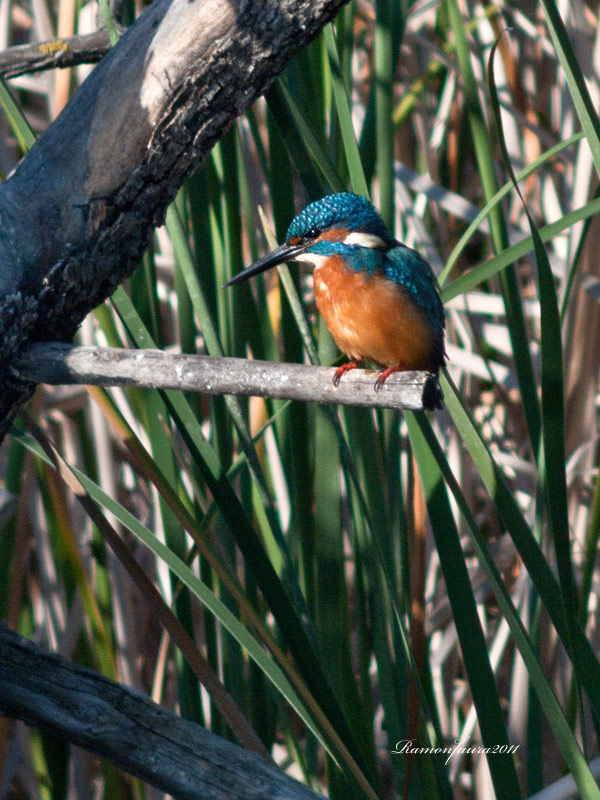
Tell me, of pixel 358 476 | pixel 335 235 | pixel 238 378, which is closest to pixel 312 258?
pixel 335 235

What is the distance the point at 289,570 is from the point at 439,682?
80 centimetres

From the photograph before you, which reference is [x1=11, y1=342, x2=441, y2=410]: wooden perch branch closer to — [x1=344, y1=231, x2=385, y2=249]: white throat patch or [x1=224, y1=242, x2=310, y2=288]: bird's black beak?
[x1=224, y1=242, x2=310, y2=288]: bird's black beak

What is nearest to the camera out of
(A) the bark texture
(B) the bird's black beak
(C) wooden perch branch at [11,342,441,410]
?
(C) wooden perch branch at [11,342,441,410]

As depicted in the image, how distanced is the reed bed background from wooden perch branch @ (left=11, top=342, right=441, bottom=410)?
144 millimetres

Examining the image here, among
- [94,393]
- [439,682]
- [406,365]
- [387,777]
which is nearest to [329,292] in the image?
[406,365]

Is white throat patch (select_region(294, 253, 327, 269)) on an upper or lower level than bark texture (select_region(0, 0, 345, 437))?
upper

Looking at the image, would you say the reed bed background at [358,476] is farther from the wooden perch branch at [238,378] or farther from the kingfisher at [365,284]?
the wooden perch branch at [238,378]

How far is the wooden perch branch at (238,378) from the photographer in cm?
57

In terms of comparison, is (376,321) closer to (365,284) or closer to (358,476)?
(365,284)

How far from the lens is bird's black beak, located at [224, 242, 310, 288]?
0.87 m

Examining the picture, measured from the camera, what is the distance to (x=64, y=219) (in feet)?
2.45

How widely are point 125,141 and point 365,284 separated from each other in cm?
32

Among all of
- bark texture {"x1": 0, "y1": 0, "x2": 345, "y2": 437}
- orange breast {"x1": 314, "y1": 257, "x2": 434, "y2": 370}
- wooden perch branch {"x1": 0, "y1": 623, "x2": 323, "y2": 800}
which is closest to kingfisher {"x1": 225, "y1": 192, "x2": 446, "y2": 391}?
orange breast {"x1": 314, "y1": 257, "x2": 434, "y2": 370}

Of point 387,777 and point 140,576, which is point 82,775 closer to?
point 387,777
